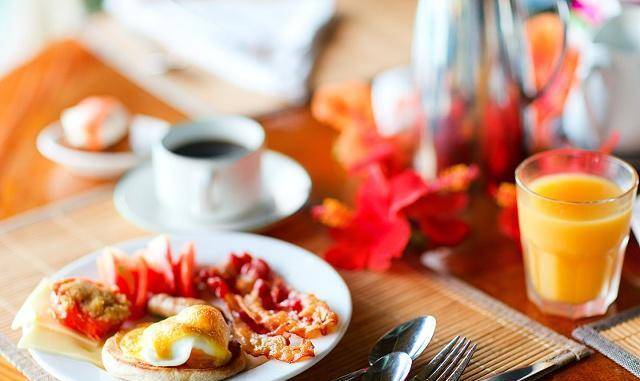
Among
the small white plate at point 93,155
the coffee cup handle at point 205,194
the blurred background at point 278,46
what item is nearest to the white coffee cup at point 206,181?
the coffee cup handle at point 205,194

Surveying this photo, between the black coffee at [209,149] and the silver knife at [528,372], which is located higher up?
the black coffee at [209,149]

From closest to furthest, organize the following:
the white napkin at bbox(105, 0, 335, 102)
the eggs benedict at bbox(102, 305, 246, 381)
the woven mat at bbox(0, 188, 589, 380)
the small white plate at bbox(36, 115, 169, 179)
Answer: the eggs benedict at bbox(102, 305, 246, 381)
the woven mat at bbox(0, 188, 589, 380)
the small white plate at bbox(36, 115, 169, 179)
the white napkin at bbox(105, 0, 335, 102)

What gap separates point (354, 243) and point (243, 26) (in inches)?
29.1

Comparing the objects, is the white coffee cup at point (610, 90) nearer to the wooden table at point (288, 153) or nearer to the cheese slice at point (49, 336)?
the wooden table at point (288, 153)

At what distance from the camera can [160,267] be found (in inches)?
38.2

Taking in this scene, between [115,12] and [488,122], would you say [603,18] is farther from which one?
[115,12]

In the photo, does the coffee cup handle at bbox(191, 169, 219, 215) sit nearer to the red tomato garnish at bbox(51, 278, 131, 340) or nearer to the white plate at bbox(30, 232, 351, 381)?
the white plate at bbox(30, 232, 351, 381)

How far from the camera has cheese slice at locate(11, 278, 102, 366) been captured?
2.73 ft

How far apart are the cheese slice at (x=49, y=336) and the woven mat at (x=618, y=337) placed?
0.50m

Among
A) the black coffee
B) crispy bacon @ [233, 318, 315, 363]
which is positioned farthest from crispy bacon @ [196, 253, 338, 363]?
the black coffee

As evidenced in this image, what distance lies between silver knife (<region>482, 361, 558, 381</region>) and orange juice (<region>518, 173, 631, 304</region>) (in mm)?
122

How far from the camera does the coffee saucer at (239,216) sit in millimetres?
1128

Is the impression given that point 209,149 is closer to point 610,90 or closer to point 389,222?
point 389,222

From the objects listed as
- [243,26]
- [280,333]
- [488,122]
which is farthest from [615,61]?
[243,26]
